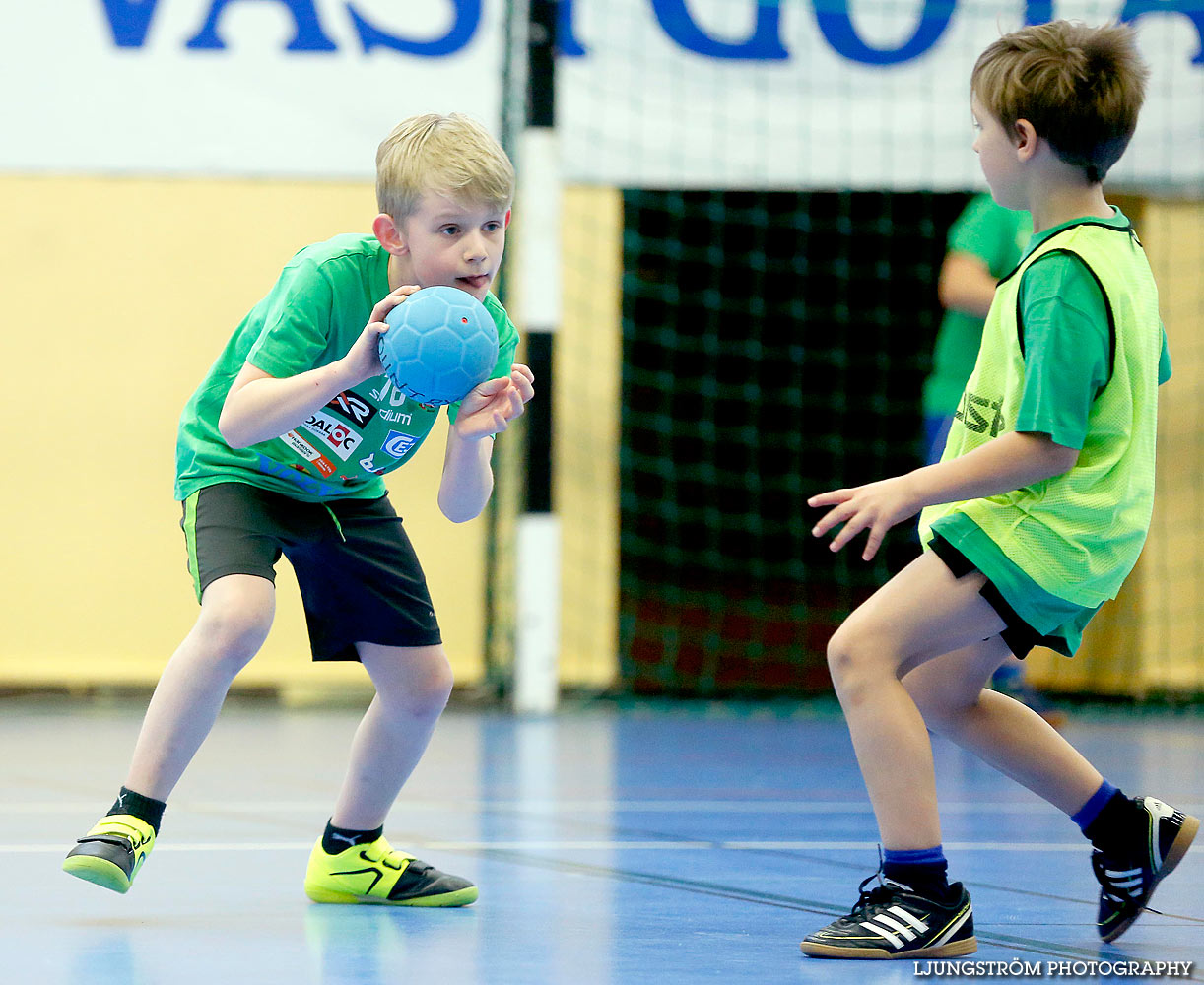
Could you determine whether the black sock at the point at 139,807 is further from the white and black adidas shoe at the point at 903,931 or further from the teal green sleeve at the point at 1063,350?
the teal green sleeve at the point at 1063,350

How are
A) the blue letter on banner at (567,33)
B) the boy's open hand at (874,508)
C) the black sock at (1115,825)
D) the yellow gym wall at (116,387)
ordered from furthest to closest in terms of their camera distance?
the yellow gym wall at (116,387), the blue letter on banner at (567,33), the black sock at (1115,825), the boy's open hand at (874,508)

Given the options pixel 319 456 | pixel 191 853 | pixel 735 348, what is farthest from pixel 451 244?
pixel 735 348

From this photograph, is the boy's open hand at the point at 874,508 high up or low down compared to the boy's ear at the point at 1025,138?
down

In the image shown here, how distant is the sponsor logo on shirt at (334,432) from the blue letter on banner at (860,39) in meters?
3.67

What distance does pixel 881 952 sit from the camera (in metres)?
2.10

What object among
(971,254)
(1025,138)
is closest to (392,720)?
(1025,138)

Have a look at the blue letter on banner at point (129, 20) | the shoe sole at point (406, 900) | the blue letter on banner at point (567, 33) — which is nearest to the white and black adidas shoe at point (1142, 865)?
the shoe sole at point (406, 900)

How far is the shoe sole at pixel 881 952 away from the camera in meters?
2.09

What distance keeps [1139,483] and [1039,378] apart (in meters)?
0.25

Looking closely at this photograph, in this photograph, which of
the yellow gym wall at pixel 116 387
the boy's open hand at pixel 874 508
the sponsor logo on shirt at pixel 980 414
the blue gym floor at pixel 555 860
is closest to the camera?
the boy's open hand at pixel 874 508

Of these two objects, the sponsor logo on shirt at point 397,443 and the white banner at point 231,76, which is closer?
the sponsor logo on shirt at point 397,443

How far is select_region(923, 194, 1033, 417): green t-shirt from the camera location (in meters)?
4.47

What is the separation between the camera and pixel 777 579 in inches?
249

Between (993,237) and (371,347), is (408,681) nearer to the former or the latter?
→ (371,347)
